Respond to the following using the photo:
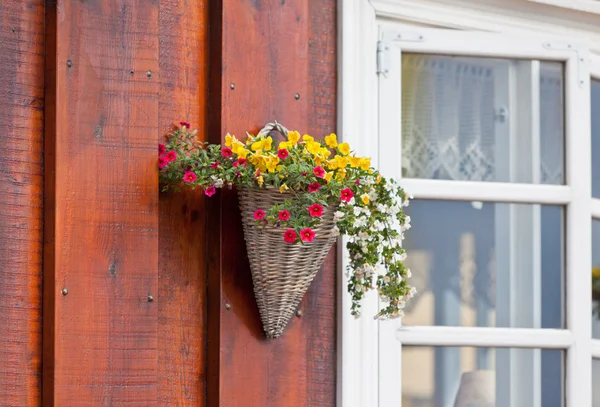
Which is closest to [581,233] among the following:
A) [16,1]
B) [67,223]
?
[67,223]

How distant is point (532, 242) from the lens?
2.97 metres

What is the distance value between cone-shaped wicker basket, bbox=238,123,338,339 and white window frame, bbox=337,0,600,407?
0.22m

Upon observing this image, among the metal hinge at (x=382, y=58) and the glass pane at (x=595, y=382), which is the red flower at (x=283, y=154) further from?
the glass pane at (x=595, y=382)

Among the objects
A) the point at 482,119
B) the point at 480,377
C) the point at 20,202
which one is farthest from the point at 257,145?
the point at 480,377

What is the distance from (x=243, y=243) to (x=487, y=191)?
0.71 metres

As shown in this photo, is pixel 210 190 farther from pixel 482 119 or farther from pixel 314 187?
pixel 482 119

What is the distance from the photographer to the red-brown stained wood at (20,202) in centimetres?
238

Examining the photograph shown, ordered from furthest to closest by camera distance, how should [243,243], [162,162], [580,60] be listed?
1. [580,60]
2. [243,243]
3. [162,162]

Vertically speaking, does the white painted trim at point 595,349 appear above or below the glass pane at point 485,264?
below

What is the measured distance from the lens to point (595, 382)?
307 centimetres

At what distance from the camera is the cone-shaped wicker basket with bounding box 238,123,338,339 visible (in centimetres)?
249

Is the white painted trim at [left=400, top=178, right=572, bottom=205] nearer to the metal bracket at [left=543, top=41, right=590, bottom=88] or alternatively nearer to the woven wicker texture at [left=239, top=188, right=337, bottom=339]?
the metal bracket at [left=543, top=41, right=590, bottom=88]

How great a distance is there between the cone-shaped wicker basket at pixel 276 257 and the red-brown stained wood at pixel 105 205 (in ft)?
0.73

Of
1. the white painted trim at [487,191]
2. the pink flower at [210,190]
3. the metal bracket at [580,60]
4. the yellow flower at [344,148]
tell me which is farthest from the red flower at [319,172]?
the metal bracket at [580,60]
